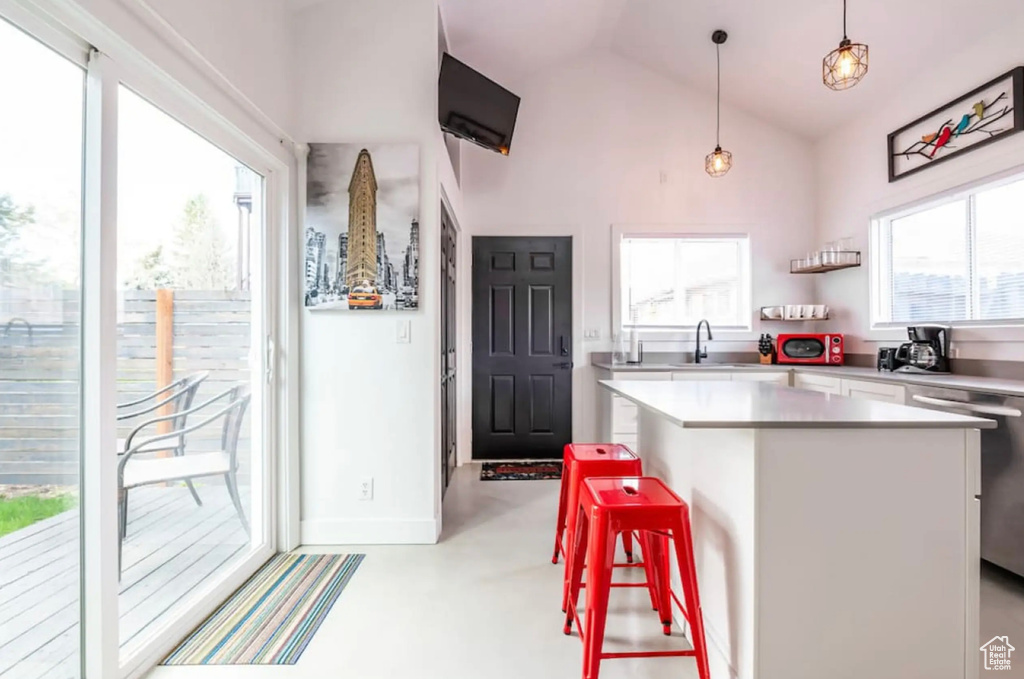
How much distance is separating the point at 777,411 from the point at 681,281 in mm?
3059

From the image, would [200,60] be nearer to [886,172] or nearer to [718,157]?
[718,157]

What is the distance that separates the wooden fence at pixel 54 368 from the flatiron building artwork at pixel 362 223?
0.83m

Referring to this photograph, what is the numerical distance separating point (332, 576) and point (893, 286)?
13.8ft

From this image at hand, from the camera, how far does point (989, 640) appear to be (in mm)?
1756

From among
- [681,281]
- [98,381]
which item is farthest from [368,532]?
[681,281]

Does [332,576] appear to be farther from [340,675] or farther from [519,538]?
[519,538]

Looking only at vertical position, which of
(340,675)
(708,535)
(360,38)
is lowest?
(340,675)

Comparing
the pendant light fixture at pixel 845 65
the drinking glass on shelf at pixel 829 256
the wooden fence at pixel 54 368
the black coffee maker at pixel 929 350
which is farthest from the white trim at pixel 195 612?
the drinking glass on shelf at pixel 829 256

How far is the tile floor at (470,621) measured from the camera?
1.59 metres

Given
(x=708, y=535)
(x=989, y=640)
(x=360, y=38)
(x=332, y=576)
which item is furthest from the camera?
(x=360, y=38)

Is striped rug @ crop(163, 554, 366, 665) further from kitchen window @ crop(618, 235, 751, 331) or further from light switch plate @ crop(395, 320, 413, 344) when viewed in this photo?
kitchen window @ crop(618, 235, 751, 331)

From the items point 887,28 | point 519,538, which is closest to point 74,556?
point 519,538

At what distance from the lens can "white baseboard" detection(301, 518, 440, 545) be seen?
8.31 ft

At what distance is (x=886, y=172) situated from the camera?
343cm
